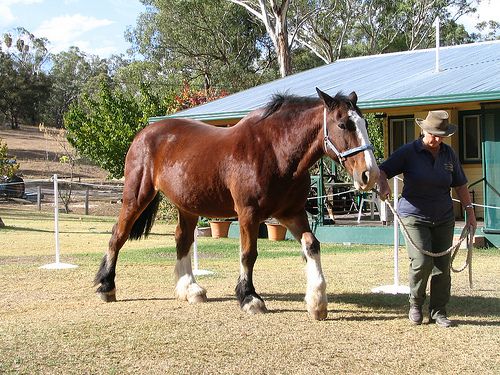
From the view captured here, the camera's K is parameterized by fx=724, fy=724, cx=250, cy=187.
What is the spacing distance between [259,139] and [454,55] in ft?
43.7

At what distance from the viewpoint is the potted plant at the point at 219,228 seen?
17.2m

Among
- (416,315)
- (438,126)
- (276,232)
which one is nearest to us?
(438,126)

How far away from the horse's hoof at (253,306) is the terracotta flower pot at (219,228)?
32.9ft

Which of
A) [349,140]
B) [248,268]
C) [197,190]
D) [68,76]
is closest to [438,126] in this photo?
[349,140]

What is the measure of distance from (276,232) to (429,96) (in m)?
4.89

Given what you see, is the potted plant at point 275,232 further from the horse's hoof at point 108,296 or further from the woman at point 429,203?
the woman at point 429,203

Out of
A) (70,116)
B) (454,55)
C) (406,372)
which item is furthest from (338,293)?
(70,116)

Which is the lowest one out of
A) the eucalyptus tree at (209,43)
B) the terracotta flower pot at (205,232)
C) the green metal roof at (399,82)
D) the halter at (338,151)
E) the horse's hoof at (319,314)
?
the horse's hoof at (319,314)

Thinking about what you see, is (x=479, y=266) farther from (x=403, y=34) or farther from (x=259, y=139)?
(x=403, y=34)

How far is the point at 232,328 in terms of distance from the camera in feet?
21.4

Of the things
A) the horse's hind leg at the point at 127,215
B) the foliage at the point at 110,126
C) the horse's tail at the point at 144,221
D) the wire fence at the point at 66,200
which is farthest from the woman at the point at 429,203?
the wire fence at the point at 66,200

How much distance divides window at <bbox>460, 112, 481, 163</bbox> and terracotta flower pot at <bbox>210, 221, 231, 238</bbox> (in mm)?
5744

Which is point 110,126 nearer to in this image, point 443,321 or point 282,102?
point 282,102

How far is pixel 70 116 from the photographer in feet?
95.1
